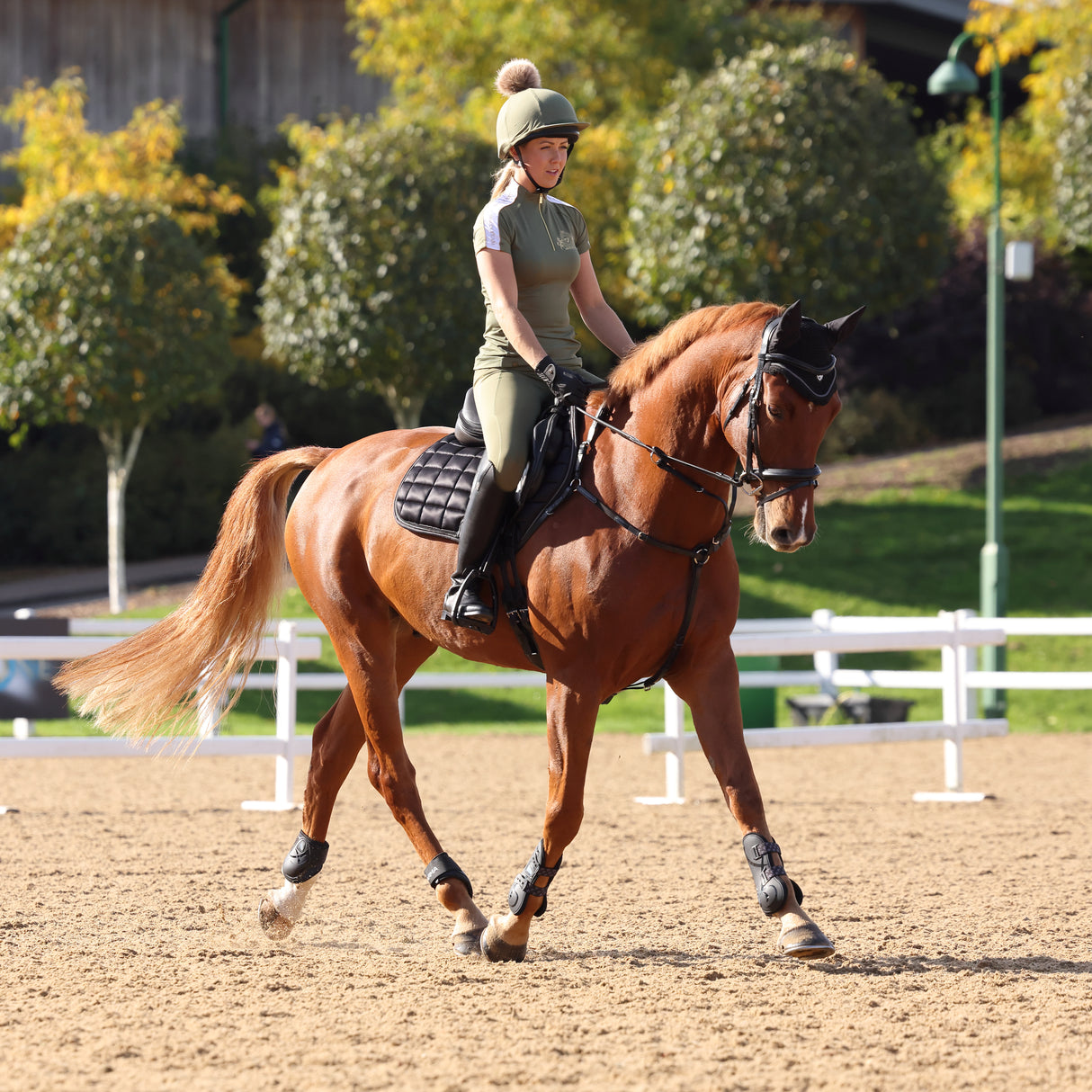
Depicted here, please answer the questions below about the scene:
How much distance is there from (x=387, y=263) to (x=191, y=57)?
1527cm

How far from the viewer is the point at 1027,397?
2734 cm

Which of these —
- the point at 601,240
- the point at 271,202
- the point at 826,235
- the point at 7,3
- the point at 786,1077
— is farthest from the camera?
the point at 7,3

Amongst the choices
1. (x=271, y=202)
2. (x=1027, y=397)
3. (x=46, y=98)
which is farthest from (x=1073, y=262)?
(x=46, y=98)

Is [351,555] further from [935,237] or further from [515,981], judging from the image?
[935,237]

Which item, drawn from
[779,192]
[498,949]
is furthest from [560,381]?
[779,192]

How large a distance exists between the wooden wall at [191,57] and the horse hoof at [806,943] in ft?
84.5

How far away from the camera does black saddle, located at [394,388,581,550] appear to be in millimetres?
4852

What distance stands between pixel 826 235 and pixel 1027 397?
11093mm

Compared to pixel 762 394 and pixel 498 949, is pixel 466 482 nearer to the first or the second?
pixel 762 394

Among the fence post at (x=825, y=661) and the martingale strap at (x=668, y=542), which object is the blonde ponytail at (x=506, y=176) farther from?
the fence post at (x=825, y=661)

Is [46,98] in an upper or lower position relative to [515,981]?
upper

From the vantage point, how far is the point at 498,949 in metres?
4.88

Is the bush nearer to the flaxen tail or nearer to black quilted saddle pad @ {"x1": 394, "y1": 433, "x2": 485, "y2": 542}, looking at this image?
the flaxen tail

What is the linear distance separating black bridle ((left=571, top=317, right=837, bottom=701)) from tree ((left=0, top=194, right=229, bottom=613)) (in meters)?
13.5
